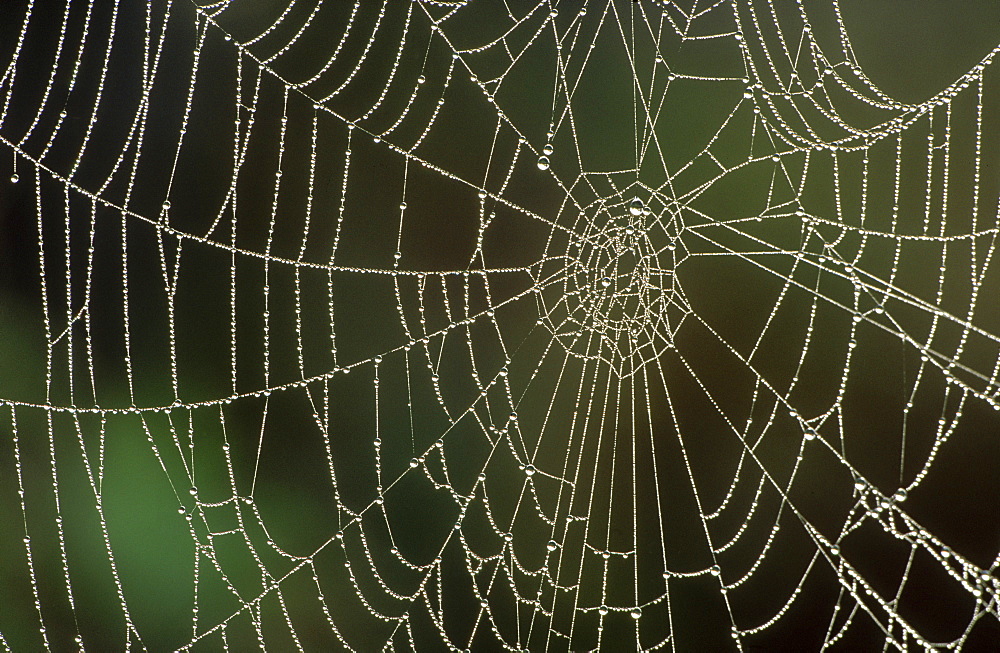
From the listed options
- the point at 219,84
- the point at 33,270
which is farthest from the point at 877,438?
the point at 33,270

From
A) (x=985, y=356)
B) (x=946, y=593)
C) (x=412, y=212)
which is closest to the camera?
(x=985, y=356)

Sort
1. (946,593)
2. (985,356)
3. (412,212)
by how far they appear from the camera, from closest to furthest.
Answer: (985,356) → (946,593) → (412,212)

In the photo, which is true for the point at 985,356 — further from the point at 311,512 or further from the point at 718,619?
the point at 311,512

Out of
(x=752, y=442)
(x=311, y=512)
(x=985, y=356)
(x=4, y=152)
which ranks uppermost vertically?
(x=4, y=152)

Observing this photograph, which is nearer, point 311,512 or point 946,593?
point 946,593

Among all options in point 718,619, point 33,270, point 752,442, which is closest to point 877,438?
point 752,442

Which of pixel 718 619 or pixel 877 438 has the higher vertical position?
pixel 877 438
